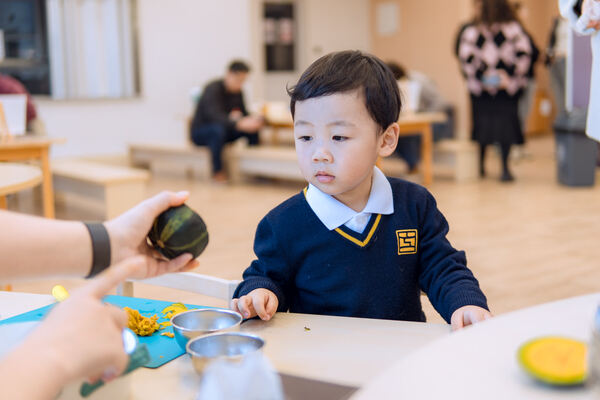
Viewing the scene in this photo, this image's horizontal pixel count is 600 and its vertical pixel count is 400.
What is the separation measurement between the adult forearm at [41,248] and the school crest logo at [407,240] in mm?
677

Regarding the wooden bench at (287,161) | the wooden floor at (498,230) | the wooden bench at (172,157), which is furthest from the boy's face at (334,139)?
the wooden bench at (172,157)

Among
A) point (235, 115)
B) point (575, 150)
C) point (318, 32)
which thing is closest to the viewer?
point (575, 150)

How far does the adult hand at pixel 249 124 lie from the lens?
625 cm

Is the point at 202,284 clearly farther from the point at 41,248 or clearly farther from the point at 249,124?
the point at 249,124

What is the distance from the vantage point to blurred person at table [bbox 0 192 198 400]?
0.61 m

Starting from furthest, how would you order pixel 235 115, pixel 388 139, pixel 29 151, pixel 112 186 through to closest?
pixel 235 115, pixel 112 186, pixel 29 151, pixel 388 139

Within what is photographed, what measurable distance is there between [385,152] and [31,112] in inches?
164

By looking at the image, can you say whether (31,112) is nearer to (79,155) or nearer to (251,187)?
(251,187)

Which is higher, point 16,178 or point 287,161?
point 16,178

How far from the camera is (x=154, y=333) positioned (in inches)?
43.2

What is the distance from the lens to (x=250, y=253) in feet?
11.9

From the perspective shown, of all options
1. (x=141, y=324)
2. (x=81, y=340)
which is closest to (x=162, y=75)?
(x=141, y=324)

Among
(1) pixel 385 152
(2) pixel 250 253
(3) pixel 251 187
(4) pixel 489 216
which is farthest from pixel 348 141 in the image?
(3) pixel 251 187

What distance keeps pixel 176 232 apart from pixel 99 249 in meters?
0.10
